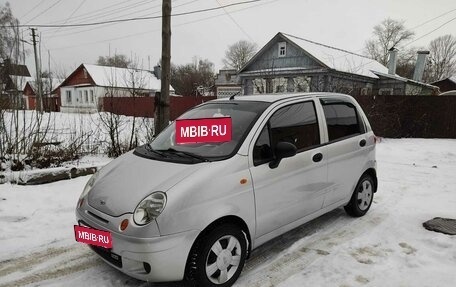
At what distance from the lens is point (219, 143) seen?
3.35 m

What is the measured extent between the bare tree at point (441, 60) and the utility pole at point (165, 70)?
61.9 meters

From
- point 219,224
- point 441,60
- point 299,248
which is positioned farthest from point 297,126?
point 441,60

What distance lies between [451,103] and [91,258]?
1578cm

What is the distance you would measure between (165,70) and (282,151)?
4680 mm

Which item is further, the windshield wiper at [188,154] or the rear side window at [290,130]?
the rear side window at [290,130]

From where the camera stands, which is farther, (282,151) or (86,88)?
(86,88)

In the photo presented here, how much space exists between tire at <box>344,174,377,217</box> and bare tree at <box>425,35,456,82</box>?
6236 centimetres

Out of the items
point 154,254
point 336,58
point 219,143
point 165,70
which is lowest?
point 154,254

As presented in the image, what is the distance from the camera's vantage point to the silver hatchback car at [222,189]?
267cm

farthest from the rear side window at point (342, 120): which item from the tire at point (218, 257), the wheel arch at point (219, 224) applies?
the tire at point (218, 257)

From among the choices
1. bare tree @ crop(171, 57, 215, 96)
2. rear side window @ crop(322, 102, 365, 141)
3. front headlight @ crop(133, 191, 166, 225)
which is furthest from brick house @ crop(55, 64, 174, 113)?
front headlight @ crop(133, 191, 166, 225)

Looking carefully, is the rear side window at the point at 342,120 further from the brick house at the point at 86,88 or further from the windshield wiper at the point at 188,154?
the brick house at the point at 86,88

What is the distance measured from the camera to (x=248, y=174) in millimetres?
3121

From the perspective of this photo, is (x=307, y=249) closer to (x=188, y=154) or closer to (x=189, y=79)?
(x=188, y=154)
